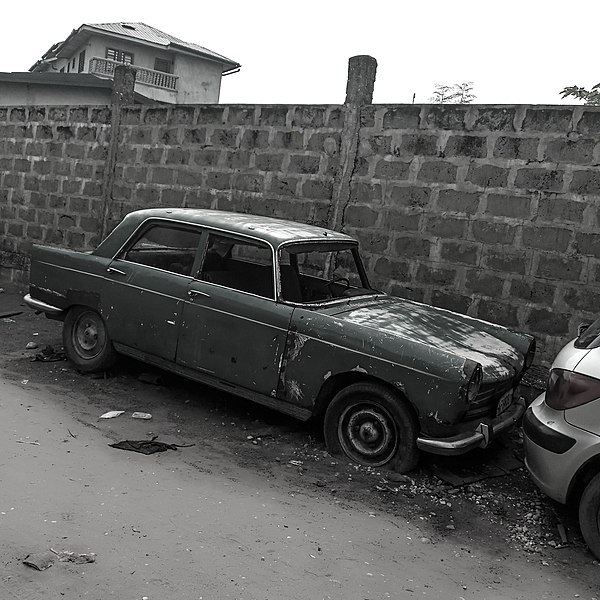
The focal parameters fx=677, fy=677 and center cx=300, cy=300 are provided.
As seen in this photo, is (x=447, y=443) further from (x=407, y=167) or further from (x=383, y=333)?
(x=407, y=167)

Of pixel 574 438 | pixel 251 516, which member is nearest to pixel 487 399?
pixel 574 438

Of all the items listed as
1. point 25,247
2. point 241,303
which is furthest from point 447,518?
point 25,247

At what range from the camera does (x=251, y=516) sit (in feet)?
13.0

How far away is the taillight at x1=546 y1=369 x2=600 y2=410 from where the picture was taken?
3807 mm

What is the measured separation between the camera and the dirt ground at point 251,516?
327 cm

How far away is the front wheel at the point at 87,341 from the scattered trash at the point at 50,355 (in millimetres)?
453

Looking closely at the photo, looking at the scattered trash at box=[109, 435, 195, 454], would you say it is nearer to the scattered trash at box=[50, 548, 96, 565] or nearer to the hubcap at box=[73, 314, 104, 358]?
the scattered trash at box=[50, 548, 96, 565]

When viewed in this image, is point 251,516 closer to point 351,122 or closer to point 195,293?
point 195,293

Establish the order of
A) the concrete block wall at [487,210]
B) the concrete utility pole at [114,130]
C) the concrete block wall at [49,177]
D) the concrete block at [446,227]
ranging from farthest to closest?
the concrete block wall at [49,177] → the concrete utility pole at [114,130] → the concrete block at [446,227] → the concrete block wall at [487,210]

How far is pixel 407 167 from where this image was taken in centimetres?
708

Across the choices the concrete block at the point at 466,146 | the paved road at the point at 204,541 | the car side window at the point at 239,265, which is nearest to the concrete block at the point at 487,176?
the concrete block at the point at 466,146

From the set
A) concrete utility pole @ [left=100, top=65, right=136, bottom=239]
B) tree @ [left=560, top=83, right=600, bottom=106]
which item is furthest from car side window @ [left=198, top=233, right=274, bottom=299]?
tree @ [left=560, top=83, right=600, bottom=106]

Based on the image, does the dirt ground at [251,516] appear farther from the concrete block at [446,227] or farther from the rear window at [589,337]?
the concrete block at [446,227]

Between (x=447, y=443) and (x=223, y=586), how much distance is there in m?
1.89
